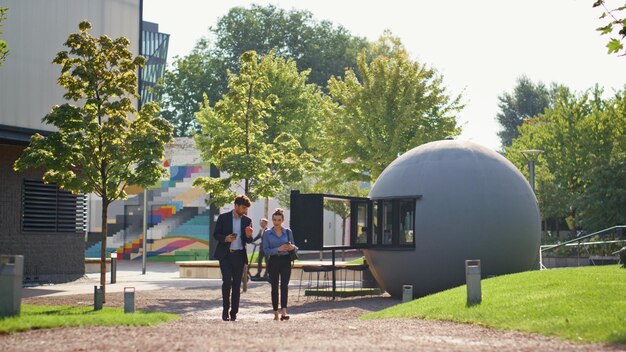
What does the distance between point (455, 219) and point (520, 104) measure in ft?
283

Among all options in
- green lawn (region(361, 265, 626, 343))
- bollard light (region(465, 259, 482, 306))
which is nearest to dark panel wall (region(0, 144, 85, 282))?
green lawn (region(361, 265, 626, 343))

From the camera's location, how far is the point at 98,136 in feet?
65.9

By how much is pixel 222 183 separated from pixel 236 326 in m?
15.3

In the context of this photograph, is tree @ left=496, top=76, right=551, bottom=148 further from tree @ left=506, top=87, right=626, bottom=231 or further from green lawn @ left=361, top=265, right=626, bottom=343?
green lawn @ left=361, top=265, right=626, bottom=343

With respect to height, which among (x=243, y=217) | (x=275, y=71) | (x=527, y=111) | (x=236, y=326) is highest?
(x=527, y=111)

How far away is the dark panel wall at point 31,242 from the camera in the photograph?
27.9m

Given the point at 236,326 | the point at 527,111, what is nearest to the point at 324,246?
the point at 236,326

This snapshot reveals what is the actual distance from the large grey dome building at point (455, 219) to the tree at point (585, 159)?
60.9 ft

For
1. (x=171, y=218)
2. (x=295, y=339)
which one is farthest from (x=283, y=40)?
(x=295, y=339)

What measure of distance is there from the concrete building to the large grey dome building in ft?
37.0

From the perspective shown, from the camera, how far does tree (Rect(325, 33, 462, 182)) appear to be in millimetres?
38812

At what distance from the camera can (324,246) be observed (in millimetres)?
23281

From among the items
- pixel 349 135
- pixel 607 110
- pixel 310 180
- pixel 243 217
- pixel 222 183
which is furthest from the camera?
pixel 310 180

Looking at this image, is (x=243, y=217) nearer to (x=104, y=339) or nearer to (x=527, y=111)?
(x=104, y=339)
